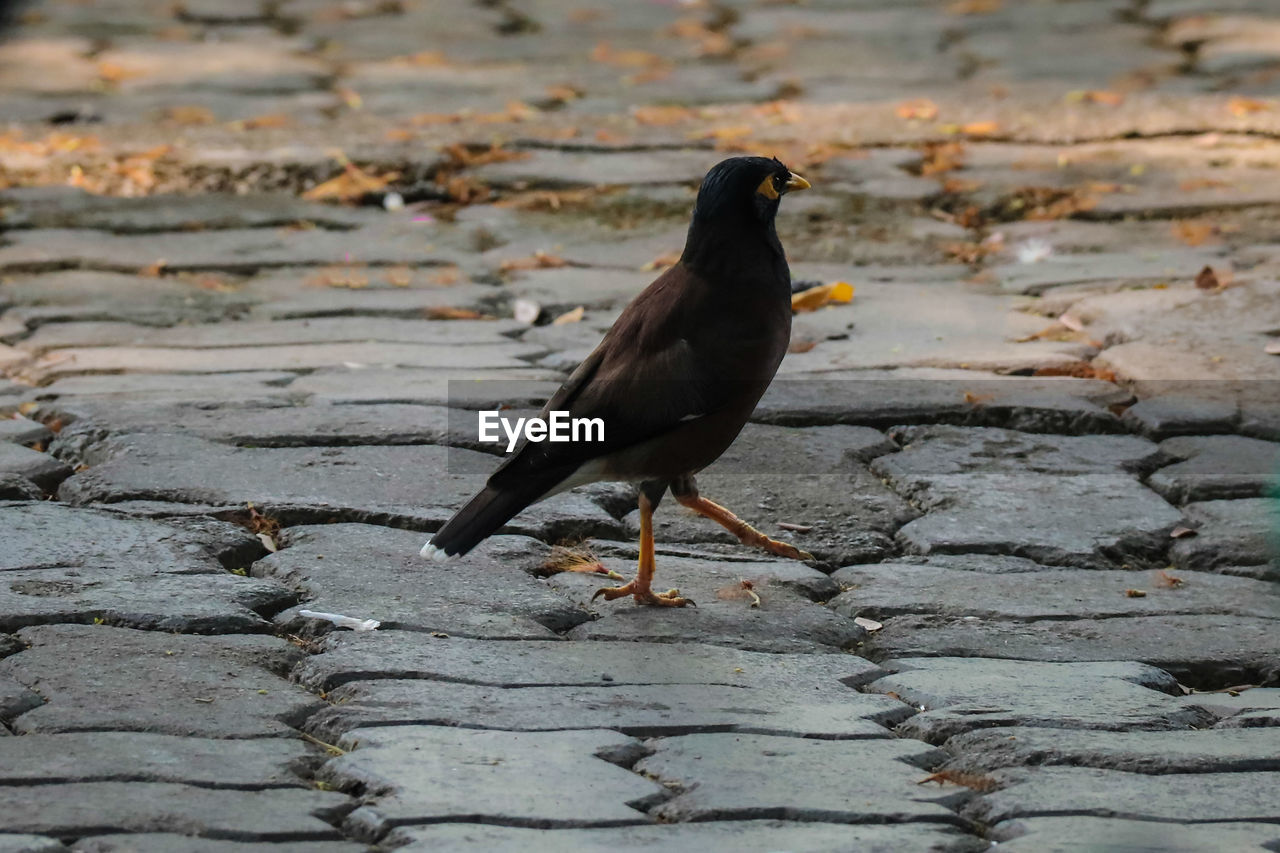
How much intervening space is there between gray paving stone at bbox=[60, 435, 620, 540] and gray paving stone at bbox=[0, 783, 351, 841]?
1291mm

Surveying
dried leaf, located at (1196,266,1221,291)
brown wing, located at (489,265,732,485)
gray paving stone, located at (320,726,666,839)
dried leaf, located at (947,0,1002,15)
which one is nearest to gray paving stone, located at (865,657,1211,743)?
gray paving stone, located at (320,726,666,839)

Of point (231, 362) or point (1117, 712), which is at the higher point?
point (231, 362)

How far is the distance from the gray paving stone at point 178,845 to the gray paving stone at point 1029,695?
94 centimetres

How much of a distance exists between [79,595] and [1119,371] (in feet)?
8.75

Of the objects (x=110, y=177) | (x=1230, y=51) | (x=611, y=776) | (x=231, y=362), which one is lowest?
(x=611, y=776)

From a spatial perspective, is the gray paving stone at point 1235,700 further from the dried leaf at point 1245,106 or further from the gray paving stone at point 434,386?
the dried leaf at point 1245,106

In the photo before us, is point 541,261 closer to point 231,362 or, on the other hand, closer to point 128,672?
point 231,362

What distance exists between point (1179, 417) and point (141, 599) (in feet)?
7.96

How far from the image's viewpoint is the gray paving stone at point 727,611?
317 centimetres

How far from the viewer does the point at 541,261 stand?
5758 mm

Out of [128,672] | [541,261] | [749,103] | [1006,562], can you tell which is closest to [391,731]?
[128,672]

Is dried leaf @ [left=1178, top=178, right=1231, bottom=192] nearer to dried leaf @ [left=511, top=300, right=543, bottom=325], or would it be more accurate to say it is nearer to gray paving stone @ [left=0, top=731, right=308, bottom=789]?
dried leaf @ [left=511, top=300, right=543, bottom=325]

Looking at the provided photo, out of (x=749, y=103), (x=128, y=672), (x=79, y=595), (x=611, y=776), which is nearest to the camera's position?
(x=611, y=776)

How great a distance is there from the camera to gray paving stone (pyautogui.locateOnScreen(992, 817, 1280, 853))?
2.32 m
